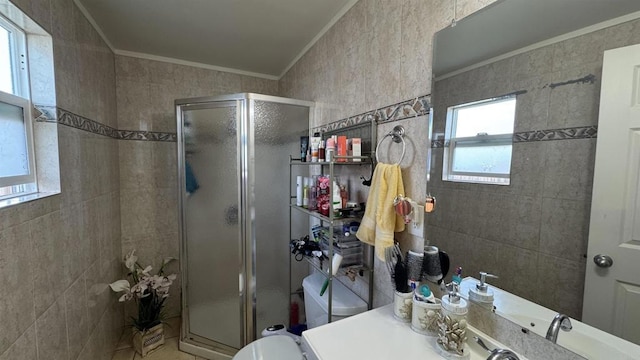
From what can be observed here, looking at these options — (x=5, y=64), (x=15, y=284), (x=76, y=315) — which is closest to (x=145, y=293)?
(x=76, y=315)

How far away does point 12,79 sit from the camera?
44.6 inches

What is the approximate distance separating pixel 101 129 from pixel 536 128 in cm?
248

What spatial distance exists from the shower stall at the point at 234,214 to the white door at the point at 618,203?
5.21 feet

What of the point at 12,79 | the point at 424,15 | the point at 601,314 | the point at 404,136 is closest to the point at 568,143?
the point at 601,314

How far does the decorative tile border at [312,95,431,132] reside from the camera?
1.02 m

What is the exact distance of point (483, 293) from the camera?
2.83ft

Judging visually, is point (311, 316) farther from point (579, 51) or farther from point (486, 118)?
point (579, 51)

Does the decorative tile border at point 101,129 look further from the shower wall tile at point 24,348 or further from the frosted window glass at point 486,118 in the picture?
the frosted window glass at point 486,118

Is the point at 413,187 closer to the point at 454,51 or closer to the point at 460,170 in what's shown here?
the point at 460,170

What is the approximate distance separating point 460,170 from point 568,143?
31 centimetres

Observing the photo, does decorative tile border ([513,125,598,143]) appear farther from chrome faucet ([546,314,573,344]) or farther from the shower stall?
the shower stall

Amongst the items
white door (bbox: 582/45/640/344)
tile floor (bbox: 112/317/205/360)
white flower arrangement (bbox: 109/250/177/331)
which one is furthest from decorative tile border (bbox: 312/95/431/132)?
tile floor (bbox: 112/317/205/360)

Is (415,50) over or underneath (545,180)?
over

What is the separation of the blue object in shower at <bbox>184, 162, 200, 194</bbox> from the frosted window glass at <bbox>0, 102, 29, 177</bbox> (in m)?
0.82
